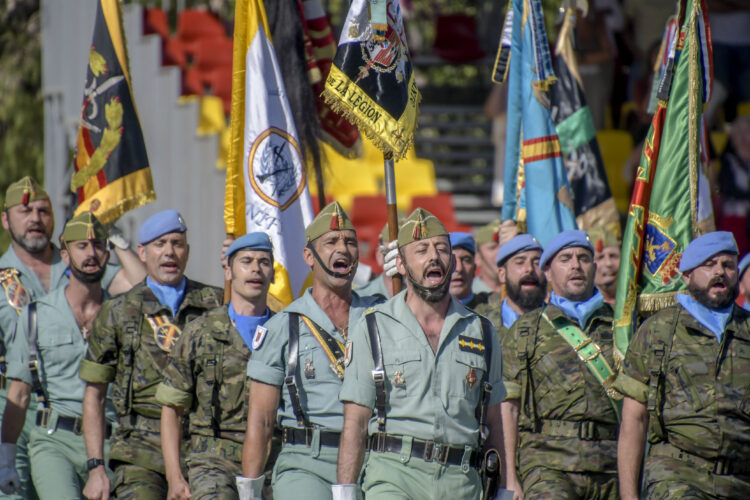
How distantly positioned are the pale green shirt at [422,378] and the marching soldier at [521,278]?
197cm

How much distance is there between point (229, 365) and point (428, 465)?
1.76 metres

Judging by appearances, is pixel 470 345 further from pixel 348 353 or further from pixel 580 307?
pixel 580 307

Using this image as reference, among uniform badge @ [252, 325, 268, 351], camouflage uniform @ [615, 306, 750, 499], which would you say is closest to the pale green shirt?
uniform badge @ [252, 325, 268, 351]

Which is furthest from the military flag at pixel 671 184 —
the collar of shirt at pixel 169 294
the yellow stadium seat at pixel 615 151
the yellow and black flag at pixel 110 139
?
the yellow stadium seat at pixel 615 151

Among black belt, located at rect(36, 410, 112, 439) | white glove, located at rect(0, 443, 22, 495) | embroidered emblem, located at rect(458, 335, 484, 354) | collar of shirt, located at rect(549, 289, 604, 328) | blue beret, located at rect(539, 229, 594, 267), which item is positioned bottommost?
white glove, located at rect(0, 443, 22, 495)

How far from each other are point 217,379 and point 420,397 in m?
1.70

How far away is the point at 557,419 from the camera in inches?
311

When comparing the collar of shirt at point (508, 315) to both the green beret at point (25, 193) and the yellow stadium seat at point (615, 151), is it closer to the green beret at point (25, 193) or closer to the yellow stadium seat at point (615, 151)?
the green beret at point (25, 193)

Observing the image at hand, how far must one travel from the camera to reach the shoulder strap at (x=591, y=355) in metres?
7.87

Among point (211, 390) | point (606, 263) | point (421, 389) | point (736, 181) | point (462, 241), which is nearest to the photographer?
point (421, 389)

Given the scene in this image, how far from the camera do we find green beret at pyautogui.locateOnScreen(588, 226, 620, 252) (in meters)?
9.90

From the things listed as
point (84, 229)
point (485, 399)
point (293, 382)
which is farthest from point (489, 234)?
point (485, 399)

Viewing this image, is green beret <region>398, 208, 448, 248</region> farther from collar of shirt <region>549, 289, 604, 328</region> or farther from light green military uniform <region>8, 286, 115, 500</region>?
light green military uniform <region>8, 286, 115, 500</region>

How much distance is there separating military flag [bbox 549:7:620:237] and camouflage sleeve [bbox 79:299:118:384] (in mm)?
4032
